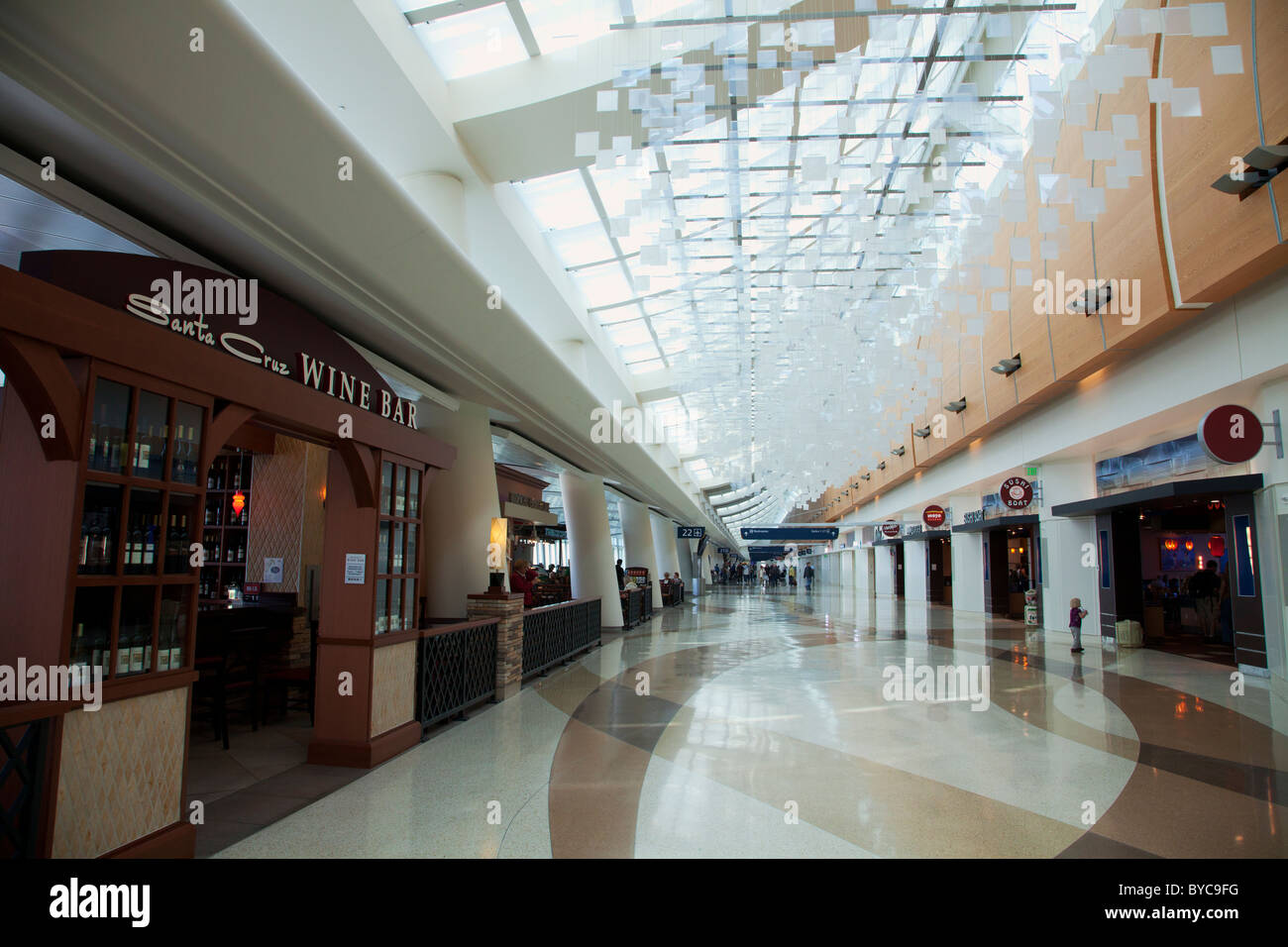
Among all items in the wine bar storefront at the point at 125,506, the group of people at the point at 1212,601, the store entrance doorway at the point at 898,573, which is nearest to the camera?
the wine bar storefront at the point at 125,506

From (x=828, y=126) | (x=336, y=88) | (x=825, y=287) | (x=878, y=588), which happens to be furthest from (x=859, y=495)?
(x=336, y=88)

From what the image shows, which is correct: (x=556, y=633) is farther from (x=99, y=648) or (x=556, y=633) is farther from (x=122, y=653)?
(x=99, y=648)

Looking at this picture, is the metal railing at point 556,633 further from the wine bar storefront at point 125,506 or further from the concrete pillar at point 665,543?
the concrete pillar at point 665,543

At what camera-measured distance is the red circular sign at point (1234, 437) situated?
702 centimetres

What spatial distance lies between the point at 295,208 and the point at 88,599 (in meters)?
2.20

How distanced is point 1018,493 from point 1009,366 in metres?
2.48

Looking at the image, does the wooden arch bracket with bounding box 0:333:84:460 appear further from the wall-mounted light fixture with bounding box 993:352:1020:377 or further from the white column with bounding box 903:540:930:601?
the white column with bounding box 903:540:930:601

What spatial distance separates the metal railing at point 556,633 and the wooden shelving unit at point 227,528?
12.4 ft

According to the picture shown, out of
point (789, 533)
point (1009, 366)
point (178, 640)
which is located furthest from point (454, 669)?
point (789, 533)

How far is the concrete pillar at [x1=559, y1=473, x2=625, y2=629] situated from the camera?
15859 mm

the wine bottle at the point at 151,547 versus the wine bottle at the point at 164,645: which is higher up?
the wine bottle at the point at 151,547

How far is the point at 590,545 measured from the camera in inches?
624

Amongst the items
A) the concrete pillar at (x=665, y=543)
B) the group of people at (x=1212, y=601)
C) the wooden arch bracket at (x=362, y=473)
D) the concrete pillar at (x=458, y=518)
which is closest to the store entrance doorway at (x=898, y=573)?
the concrete pillar at (x=665, y=543)

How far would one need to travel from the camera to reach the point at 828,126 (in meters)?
6.04
